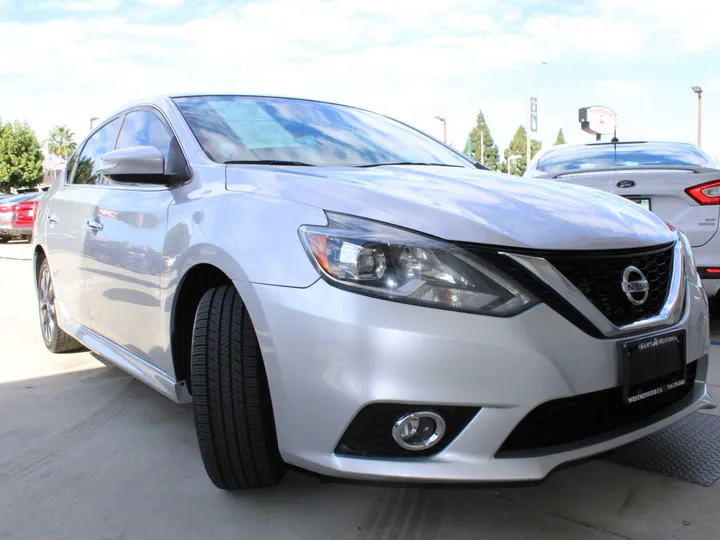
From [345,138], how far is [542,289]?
141cm

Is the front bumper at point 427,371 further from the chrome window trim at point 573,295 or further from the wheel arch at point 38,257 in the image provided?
the wheel arch at point 38,257

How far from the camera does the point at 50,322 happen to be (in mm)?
4277

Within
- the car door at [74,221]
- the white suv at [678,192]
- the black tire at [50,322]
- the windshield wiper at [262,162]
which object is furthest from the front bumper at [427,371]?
the black tire at [50,322]

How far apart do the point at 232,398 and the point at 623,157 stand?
388 centimetres

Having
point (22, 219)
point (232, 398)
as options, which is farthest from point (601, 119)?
point (232, 398)

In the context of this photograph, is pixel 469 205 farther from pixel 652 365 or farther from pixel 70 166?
pixel 70 166

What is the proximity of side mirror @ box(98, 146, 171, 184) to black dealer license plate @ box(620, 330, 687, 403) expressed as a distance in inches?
64.4

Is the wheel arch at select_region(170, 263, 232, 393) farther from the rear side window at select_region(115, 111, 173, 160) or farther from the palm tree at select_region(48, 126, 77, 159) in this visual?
the palm tree at select_region(48, 126, 77, 159)

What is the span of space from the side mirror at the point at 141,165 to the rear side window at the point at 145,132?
153 millimetres

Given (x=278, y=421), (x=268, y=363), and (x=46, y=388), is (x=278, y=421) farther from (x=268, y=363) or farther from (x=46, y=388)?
(x=46, y=388)

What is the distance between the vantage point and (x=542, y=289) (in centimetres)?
170

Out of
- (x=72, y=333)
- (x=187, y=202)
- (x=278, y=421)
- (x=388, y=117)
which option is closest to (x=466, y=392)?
(x=278, y=421)

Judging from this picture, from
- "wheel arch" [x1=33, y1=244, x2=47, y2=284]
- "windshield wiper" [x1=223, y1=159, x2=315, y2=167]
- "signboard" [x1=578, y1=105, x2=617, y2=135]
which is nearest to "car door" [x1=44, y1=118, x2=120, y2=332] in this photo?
"wheel arch" [x1=33, y1=244, x2=47, y2=284]

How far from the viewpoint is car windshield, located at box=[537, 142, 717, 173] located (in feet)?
15.5
